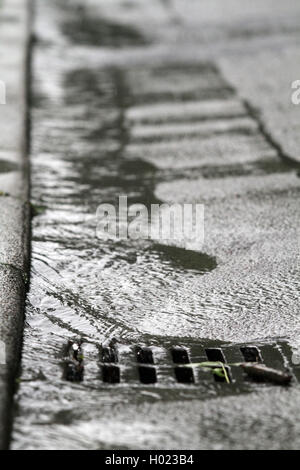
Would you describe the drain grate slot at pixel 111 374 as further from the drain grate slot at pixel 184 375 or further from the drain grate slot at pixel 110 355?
the drain grate slot at pixel 184 375

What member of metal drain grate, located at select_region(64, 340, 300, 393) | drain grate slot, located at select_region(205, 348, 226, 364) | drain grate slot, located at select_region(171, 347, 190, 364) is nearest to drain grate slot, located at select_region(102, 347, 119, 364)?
metal drain grate, located at select_region(64, 340, 300, 393)

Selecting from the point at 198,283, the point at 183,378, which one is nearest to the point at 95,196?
the point at 198,283

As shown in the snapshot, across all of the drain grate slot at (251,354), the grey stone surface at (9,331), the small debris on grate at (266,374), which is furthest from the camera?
the drain grate slot at (251,354)

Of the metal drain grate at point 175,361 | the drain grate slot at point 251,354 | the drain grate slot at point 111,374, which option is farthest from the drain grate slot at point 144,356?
the drain grate slot at point 251,354

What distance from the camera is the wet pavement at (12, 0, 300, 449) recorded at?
2629 millimetres

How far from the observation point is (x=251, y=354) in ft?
9.91

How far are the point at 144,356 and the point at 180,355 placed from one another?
0.44 ft

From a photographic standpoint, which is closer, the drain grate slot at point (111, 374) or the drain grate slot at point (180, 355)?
the drain grate slot at point (111, 374)

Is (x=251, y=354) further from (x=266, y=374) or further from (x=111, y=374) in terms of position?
(x=111, y=374)

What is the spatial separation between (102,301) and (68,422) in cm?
83

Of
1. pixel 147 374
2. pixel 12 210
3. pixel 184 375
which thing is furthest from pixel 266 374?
pixel 12 210

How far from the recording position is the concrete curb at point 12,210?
2.84 metres

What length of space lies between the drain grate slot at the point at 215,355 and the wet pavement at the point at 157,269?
0.09ft
